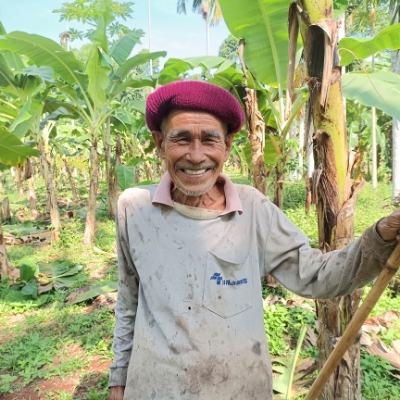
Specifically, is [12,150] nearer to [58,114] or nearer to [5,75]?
[5,75]

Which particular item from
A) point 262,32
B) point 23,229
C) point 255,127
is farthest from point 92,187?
point 262,32

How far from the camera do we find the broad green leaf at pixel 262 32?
305 cm

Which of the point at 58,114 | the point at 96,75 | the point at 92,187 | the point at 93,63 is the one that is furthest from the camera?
the point at 92,187

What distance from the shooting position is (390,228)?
39.4 inches

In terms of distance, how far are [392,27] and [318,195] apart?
66.1 inches

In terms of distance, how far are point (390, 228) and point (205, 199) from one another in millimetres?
658

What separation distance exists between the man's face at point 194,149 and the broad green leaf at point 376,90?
132cm

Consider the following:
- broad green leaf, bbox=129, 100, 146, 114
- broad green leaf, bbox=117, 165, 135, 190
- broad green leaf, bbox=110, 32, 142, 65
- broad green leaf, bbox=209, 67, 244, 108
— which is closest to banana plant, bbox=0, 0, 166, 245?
broad green leaf, bbox=110, 32, 142, 65

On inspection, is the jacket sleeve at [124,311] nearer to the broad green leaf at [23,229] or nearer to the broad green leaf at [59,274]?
the broad green leaf at [59,274]

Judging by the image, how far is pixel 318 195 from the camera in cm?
184

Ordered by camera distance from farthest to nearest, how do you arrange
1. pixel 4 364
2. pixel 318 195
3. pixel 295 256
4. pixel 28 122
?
pixel 28 122 → pixel 4 364 → pixel 318 195 → pixel 295 256

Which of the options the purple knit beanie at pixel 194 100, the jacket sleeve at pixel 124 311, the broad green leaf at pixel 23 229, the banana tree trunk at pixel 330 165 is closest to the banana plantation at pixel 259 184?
the banana tree trunk at pixel 330 165

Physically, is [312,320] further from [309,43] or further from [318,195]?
[309,43]

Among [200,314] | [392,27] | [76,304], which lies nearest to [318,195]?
[200,314]
